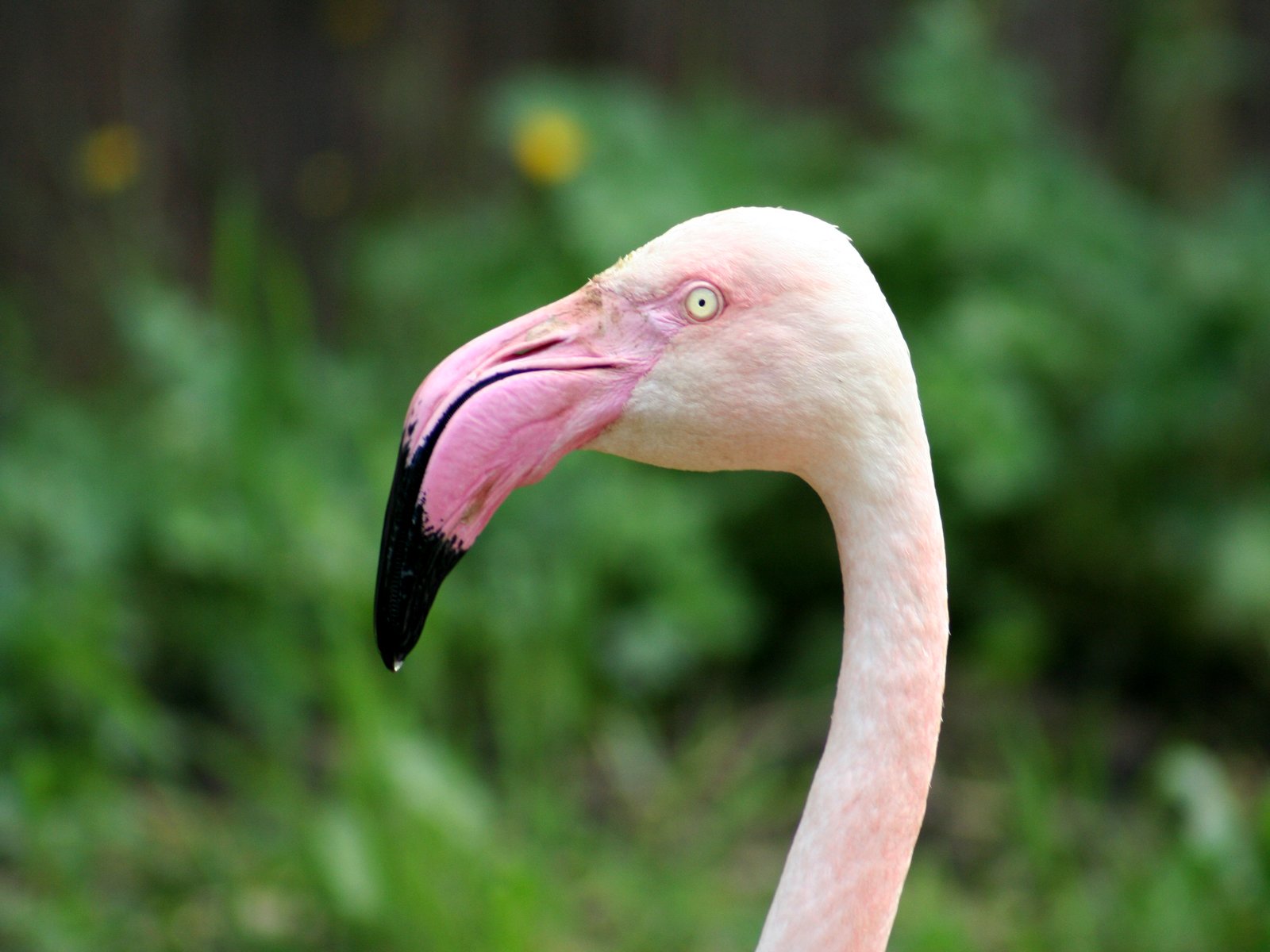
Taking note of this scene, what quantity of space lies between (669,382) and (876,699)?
42 centimetres

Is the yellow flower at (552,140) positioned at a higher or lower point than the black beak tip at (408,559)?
higher

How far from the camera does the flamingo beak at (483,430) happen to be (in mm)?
1405

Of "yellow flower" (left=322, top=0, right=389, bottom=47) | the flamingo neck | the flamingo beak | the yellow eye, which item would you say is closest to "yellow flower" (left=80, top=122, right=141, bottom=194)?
"yellow flower" (left=322, top=0, right=389, bottom=47)

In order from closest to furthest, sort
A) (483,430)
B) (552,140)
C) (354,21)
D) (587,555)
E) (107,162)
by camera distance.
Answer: (483,430) → (587,555) → (552,140) → (107,162) → (354,21)

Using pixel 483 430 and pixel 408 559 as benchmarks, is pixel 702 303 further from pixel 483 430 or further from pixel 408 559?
pixel 408 559

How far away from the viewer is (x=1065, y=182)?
413 centimetres

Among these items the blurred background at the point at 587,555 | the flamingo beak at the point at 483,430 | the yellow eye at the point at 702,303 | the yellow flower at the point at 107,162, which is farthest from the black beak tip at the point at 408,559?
the yellow flower at the point at 107,162

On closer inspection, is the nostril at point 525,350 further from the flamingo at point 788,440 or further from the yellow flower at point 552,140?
the yellow flower at point 552,140

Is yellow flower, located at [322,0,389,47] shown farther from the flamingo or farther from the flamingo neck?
the flamingo neck

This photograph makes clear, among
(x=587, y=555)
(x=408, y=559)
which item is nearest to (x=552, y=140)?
(x=587, y=555)

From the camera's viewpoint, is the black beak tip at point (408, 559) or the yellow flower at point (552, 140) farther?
the yellow flower at point (552, 140)

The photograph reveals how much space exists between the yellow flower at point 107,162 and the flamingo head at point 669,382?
3427 mm

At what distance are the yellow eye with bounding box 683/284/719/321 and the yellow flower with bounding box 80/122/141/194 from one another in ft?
11.7

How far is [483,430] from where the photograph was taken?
1.40 m
